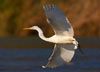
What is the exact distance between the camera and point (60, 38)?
16.3 m

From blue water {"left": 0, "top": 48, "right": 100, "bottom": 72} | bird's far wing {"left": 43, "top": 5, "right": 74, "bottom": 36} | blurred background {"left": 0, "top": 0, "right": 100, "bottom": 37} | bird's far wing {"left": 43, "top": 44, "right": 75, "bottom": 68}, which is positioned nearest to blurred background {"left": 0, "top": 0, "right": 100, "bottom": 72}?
blurred background {"left": 0, "top": 0, "right": 100, "bottom": 37}

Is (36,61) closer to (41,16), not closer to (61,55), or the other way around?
(61,55)

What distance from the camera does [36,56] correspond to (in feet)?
79.3

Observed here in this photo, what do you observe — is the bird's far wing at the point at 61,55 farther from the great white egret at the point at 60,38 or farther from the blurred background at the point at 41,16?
the blurred background at the point at 41,16

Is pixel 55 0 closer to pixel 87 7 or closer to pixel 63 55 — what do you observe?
pixel 87 7

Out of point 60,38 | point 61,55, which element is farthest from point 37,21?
point 60,38

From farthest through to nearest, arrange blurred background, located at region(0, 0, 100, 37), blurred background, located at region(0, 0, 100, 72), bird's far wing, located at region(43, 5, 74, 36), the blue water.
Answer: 1. blurred background, located at region(0, 0, 100, 37)
2. blurred background, located at region(0, 0, 100, 72)
3. the blue water
4. bird's far wing, located at region(43, 5, 74, 36)

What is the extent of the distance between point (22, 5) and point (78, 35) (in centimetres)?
674

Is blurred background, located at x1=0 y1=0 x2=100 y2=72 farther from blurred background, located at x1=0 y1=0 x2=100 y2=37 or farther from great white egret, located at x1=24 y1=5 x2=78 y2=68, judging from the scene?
great white egret, located at x1=24 y1=5 x2=78 y2=68

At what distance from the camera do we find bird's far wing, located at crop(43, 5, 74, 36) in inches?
609

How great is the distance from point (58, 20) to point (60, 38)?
0.75m

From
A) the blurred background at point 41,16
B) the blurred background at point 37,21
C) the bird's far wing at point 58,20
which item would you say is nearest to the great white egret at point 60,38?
the bird's far wing at point 58,20

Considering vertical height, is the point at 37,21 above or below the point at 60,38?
below

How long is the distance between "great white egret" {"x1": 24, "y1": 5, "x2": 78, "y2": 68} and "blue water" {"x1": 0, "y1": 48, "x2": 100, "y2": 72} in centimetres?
241
